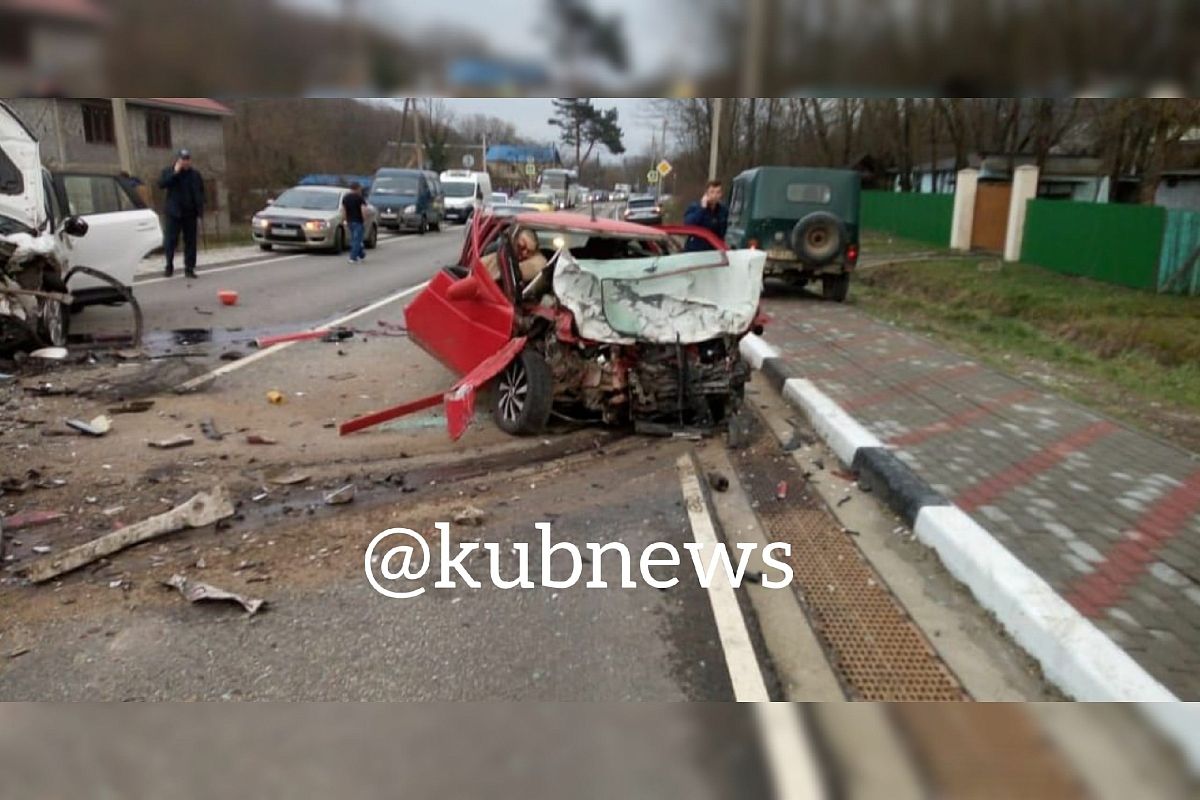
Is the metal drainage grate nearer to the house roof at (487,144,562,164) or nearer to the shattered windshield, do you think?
the house roof at (487,144,562,164)

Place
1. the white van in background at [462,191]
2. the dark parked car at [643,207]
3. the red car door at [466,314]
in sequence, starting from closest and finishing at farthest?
the red car door at [466,314] → the dark parked car at [643,207] → the white van in background at [462,191]

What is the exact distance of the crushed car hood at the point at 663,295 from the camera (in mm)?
6328

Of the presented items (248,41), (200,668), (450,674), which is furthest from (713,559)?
(248,41)

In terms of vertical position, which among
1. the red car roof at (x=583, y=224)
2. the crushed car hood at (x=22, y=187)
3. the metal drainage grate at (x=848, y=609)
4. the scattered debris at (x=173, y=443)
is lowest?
the metal drainage grate at (x=848, y=609)

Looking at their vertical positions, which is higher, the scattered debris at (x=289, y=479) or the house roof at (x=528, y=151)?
the house roof at (x=528, y=151)

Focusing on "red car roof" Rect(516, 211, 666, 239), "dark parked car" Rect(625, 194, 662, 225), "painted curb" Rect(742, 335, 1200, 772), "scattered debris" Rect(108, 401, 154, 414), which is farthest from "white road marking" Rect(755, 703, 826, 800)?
"dark parked car" Rect(625, 194, 662, 225)

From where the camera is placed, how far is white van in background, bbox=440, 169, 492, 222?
41.6 metres

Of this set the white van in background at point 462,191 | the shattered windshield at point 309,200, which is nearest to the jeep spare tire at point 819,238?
the shattered windshield at point 309,200

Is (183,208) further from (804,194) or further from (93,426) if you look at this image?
(804,194)

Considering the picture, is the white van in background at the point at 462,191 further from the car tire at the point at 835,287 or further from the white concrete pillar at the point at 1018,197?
the car tire at the point at 835,287

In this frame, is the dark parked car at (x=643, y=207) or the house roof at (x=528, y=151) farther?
the dark parked car at (x=643, y=207)

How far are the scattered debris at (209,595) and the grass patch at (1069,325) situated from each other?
7.20m

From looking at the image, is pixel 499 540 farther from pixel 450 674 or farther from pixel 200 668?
pixel 200 668

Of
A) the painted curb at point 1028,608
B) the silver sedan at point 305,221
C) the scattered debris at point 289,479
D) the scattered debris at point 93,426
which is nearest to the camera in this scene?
A: the painted curb at point 1028,608
